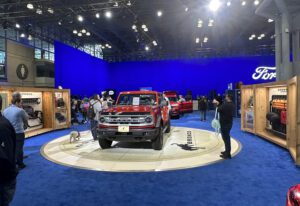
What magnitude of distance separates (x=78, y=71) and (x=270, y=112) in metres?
13.2

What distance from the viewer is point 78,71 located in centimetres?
1780

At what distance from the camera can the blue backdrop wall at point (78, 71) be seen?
15.2 meters

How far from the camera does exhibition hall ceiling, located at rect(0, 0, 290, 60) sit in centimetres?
1459

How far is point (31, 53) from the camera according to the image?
77.4 feet

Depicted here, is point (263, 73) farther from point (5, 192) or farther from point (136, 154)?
point (5, 192)

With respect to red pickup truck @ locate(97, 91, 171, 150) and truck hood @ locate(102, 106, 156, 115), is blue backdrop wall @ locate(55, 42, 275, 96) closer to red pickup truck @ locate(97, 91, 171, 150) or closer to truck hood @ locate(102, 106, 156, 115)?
truck hood @ locate(102, 106, 156, 115)

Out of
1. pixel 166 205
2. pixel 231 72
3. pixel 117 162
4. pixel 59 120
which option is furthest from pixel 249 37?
pixel 166 205

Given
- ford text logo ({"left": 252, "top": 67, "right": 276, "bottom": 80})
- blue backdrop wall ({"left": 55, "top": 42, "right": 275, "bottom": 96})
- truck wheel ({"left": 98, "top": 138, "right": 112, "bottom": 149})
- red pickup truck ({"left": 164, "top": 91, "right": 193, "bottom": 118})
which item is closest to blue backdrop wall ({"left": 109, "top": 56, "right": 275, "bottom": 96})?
blue backdrop wall ({"left": 55, "top": 42, "right": 275, "bottom": 96})

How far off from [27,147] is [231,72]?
65.3ft

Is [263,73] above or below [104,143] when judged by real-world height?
above

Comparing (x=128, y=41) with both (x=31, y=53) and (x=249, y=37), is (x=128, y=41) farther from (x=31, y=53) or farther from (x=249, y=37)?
(x=249, y=37)

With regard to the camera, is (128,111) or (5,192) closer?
(5,192)

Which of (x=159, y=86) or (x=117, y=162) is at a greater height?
(x=159, y=86)

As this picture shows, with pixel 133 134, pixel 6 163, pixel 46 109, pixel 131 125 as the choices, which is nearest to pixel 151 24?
pixel 46 109
